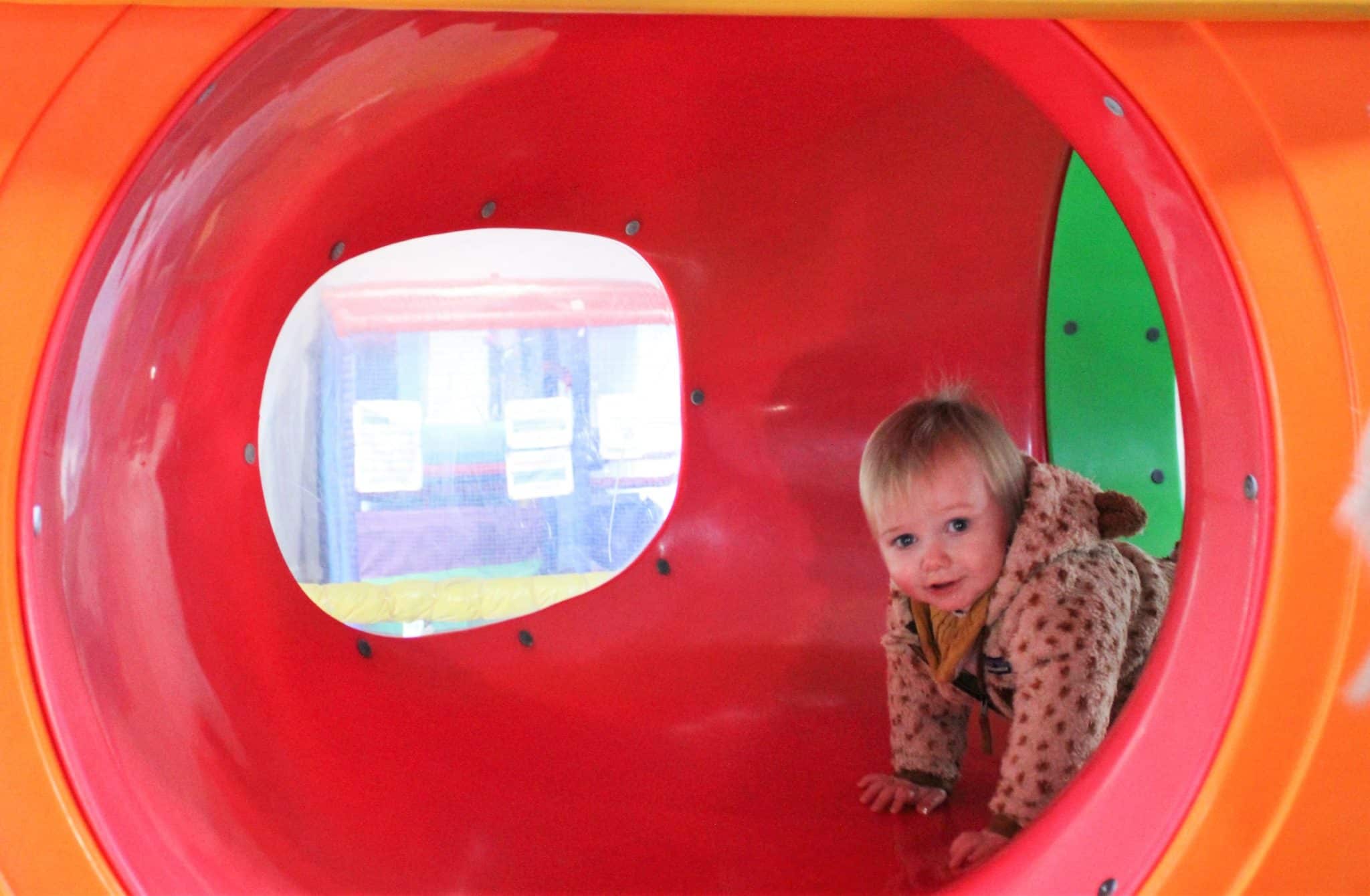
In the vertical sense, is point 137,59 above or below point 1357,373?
above

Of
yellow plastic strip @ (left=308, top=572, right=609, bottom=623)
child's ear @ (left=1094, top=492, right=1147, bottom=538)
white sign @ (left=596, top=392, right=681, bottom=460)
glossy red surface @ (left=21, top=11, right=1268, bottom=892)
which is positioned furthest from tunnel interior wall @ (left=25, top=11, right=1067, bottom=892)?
yellow plastic strip @ (left=308, top=572, right=609, bottom=623)

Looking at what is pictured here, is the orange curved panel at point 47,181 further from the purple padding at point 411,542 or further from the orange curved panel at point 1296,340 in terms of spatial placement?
the purple padding at point 411,542

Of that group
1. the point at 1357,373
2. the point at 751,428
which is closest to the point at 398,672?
the point at 751,428

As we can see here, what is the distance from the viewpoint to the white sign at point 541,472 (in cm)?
183

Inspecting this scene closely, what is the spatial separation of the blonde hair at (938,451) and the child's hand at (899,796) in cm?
26

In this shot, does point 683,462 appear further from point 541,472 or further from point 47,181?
point 47,181

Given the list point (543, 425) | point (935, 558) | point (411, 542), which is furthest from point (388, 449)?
point (935, 558)

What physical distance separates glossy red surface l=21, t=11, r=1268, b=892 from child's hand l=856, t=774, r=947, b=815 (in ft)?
0.09

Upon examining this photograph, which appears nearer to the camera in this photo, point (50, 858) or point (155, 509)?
point (50, 858)

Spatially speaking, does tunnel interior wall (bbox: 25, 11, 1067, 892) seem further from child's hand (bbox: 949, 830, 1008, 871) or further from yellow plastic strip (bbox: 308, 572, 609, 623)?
yellow plastic strip (bbox: 308, 572, 609, 623)

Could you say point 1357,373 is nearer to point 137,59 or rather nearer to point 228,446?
point 137,59

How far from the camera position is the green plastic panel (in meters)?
1.60

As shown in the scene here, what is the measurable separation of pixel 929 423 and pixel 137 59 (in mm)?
772

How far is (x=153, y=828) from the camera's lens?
0.75m
